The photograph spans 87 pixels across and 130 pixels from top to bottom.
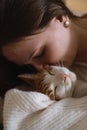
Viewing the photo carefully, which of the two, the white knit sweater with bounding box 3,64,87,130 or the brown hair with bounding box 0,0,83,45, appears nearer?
the white knit sweater with bounding box 3,64,87,130

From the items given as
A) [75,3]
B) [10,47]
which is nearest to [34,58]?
[10,47]

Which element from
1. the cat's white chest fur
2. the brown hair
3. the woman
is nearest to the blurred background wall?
the woman

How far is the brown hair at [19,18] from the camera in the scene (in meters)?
0.93

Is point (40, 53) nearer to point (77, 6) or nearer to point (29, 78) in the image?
point (29, 78)

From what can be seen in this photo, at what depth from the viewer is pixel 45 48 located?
996 millimetres

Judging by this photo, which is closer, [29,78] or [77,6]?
[29,78]

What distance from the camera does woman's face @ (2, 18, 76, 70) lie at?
38.0 inches

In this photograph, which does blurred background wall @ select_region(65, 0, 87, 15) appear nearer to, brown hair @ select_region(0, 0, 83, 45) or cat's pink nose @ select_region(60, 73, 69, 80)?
brown hair @ select_region(0, 0, 83, 45)

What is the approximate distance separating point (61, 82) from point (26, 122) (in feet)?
0.50

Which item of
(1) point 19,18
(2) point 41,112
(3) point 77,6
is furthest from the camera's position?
(3) point 77,6

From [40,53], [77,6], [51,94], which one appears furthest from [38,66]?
[77,6]

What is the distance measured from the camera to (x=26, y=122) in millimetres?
809

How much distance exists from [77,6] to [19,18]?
0.41 meters

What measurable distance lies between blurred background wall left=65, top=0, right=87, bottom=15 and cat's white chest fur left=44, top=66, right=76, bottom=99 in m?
0.39
